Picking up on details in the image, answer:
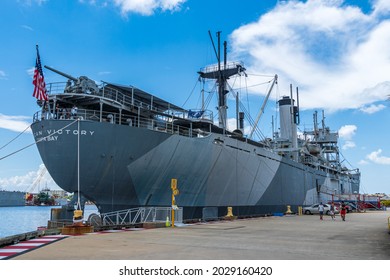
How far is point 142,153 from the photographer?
65.9 feet

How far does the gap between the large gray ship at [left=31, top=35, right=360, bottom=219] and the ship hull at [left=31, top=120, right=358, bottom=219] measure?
5 cm

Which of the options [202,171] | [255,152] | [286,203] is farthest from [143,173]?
[286,203]

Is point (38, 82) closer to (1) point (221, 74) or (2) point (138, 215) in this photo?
(2) point (138, 215)

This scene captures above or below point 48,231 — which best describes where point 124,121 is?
above

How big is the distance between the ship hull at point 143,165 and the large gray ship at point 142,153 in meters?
0.05

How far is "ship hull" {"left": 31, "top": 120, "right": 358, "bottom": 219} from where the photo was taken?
61.9 feet

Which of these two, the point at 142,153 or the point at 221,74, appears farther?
the point at 221,74

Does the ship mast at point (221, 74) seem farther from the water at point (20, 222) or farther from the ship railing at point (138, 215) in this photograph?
the water at point (20, 222)

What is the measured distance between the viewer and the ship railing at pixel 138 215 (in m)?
19.5

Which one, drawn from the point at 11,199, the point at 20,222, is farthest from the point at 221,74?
the point at 11,199

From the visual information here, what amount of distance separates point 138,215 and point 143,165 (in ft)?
9.51
